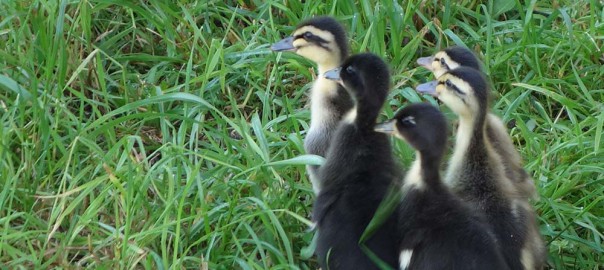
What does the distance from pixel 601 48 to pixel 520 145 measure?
0.69m

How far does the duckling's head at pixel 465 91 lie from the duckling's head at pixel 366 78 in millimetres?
198

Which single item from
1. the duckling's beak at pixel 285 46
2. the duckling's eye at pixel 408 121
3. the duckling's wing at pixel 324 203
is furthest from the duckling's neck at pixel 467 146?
the duckling's beak at pixel 285 46

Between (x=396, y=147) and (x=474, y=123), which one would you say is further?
(x=396, y=147)

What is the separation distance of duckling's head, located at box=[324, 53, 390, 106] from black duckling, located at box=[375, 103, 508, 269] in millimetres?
Result: 218

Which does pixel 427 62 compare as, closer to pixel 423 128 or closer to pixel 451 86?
pixel 451 86

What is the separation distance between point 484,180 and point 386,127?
0.34 m

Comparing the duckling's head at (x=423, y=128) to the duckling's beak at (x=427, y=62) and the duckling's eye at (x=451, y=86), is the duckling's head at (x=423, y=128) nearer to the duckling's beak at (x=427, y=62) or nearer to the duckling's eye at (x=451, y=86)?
the duckling's eye at (x=451, y=86)

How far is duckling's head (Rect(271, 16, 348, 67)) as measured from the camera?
15.8 feet

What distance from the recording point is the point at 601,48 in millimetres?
5582

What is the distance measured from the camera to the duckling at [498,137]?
14.1ft

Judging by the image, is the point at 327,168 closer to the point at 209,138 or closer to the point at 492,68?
the point at 209,138

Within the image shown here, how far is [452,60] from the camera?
185 inches

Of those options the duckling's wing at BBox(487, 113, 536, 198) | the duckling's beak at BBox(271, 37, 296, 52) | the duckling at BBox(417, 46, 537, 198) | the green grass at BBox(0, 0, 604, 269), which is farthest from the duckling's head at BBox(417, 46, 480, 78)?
the duckling's beak at BBox(271, 37, 296, 52)

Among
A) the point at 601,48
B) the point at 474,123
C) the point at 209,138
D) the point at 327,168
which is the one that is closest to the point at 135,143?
the point at 209,138
